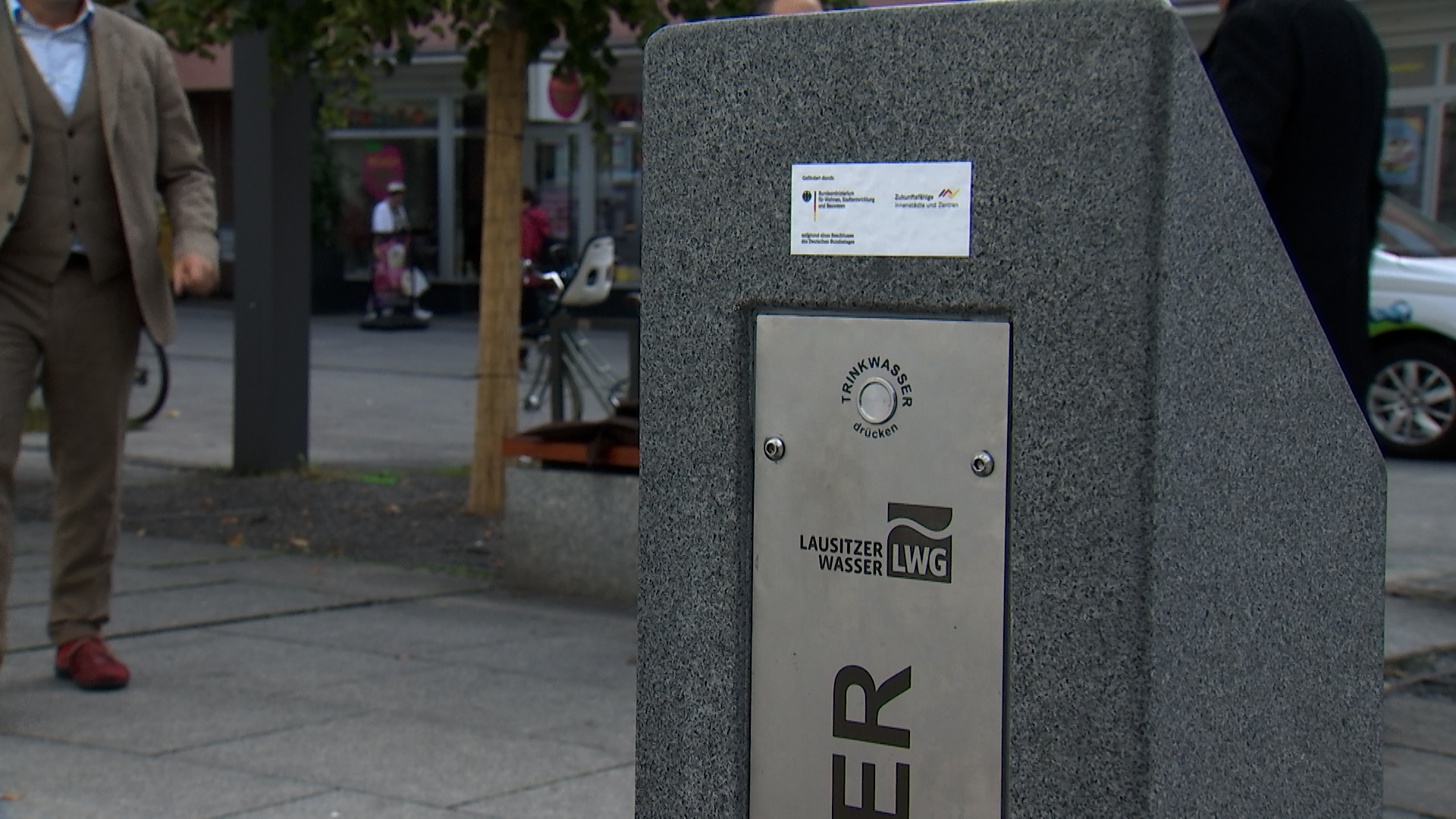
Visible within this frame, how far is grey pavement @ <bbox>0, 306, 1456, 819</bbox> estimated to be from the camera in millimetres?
3791

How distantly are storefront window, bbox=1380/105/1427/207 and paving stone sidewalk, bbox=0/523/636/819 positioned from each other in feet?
45.3

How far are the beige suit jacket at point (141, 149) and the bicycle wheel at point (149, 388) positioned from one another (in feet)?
23.9

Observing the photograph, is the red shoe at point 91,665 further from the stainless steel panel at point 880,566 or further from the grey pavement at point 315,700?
the stainless steel panel at point 880,566

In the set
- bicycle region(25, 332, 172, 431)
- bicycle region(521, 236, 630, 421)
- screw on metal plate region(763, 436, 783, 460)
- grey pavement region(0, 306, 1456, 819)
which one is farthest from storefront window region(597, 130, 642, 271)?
screw on metal plate region(763, 436, 783, 460)

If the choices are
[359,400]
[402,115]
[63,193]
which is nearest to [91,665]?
[63,193]

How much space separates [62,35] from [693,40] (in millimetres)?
3032

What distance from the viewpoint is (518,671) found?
501 cm

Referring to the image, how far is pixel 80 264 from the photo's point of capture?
180 inches

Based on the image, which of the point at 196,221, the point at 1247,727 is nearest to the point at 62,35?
the point at 196,221

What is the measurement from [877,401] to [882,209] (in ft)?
0.73

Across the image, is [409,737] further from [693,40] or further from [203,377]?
[203,377]

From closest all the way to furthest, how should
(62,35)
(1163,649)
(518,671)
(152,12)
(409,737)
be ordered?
(1163,649) → (409,737) → (62,35) → (518,671) → (152,12)

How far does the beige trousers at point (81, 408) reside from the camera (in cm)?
451

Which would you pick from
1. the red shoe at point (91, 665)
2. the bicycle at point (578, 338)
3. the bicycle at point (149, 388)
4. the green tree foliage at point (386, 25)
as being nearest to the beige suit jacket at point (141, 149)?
the red shoe at point (91, 665)
